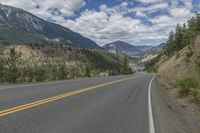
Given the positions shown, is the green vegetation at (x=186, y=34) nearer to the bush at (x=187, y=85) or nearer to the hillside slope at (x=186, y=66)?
the hillside slope at (x=186, y=66)

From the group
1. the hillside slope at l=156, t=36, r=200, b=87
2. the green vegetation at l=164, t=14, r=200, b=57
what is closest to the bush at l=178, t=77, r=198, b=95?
the hillside slope at l=156, t=36, r=200, b=87

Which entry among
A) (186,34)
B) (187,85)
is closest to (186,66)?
(187,85)

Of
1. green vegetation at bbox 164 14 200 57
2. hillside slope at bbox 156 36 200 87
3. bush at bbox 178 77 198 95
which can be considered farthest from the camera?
green vegetation at bbox 164 14 200 57

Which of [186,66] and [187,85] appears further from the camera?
[186,66]

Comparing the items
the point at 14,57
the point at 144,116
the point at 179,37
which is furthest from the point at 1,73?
the point at 179,37

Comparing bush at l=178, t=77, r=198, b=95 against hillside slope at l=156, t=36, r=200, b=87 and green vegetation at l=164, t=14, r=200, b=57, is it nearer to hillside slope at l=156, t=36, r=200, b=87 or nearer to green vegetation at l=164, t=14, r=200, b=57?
hillside slope at l=156, t=36, r=200, b=87

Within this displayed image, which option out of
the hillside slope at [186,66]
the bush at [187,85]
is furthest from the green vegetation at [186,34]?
the bush at [187,85]

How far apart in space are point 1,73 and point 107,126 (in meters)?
38.3

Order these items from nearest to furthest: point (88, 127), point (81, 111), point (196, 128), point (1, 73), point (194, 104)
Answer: point (88, 127) → point (196, 128) → point (81, 111) → point (194, 104) → point (1, 73)

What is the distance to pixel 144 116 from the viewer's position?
33.5 feet

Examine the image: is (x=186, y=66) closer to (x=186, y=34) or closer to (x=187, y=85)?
(x=187, y=85)

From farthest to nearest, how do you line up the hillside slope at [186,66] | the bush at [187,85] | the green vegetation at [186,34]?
the green vegetation at [186,34], the hillside slope at [186,66], the bush at [187,85]

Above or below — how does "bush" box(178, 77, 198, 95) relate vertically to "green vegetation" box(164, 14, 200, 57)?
below

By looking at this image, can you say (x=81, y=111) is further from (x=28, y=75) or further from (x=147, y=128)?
(x=28, y=75)
